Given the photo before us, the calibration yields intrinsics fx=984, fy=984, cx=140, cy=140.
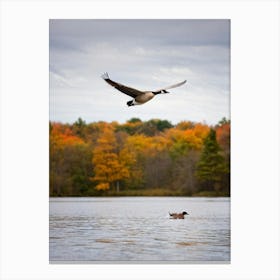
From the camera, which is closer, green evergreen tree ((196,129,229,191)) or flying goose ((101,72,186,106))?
flying goose ((101,72,186,106))

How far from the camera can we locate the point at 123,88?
476 inches

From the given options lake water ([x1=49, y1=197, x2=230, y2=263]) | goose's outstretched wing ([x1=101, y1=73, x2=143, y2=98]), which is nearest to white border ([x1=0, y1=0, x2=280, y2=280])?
lake water ([x1=49, y1=197, x2=230, y2=263])

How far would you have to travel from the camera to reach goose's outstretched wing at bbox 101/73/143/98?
12.0 m

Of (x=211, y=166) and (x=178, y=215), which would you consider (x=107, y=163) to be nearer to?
(x=178, y=215)

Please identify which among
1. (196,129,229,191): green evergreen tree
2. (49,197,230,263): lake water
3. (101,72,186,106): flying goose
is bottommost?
(49,197,230,263): lake water

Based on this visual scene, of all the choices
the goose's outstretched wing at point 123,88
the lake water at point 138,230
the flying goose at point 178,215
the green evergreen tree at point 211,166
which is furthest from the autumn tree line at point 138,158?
the goose's outstretched wing at point 123,88

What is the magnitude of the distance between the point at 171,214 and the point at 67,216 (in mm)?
1316

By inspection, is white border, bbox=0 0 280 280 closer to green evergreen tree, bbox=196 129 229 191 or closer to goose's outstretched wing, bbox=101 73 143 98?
green evergreen tree, bbox=196 129 229 191

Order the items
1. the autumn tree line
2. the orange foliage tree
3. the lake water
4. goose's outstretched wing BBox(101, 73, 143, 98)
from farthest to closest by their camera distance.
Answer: the orange foliage tree < the autumn tree line < goose's outstretched wing BBox(101, 73, 143, 98) < the lake water

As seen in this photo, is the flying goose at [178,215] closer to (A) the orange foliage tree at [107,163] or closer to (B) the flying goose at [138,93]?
(A) the orange foliage tree at [107,163]

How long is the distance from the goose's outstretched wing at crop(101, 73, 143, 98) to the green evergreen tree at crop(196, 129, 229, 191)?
108 centimetres

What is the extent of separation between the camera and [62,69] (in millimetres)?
12156
